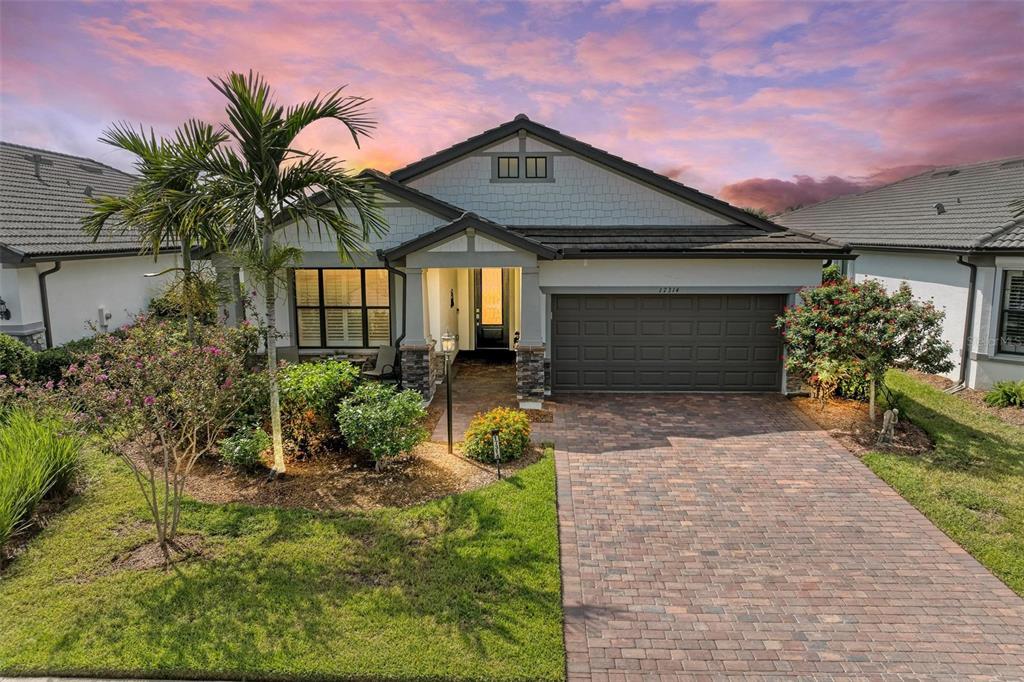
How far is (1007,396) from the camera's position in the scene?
1265 cm

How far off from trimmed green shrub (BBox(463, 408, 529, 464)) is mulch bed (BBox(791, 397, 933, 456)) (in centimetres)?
584

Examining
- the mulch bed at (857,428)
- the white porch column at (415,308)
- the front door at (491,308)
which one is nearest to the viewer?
the mulch bed at (857,428)

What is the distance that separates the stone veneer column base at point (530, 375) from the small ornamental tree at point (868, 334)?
200 inches

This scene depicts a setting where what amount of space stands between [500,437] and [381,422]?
6.42ft

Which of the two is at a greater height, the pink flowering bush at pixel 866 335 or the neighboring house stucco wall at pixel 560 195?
the neighboring house stucco wall at pixel 560 195

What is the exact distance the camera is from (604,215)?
589 inches

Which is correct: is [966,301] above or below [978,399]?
above

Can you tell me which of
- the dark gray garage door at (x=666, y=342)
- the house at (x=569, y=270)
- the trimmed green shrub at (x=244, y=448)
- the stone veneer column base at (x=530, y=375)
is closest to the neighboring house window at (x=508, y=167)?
the house at (x=569, y=270)

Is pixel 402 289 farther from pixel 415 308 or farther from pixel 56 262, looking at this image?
pixel 56 262

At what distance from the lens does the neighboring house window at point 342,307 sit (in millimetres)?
13891

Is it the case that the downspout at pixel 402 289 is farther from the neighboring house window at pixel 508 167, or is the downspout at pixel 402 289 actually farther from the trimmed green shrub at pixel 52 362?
the trimmed green shrub at pixel 52 362

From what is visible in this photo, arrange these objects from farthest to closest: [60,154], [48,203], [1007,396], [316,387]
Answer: [60,154]
[48,203]
[1007,396]
[316,387]

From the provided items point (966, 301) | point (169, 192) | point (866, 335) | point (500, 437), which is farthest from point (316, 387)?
point (966, 301)

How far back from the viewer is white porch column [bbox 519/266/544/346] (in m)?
12.8
